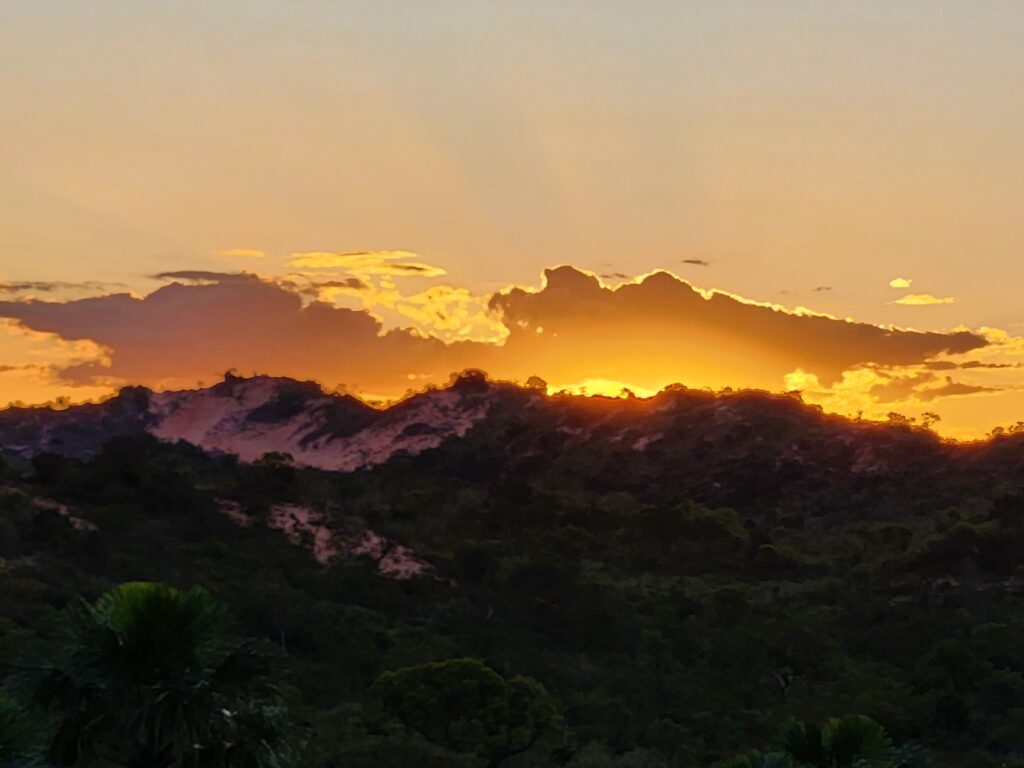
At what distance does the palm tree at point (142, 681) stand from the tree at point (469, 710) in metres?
33.2

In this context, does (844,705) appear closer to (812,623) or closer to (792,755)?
(812,623)

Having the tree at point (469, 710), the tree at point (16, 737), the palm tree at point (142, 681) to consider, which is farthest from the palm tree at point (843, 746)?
the tree at point (469, 710)

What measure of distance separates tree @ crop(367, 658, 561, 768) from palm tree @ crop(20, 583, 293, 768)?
33227 millimetres

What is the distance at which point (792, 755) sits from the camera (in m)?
26.4

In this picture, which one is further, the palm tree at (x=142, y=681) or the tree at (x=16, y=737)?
the palm tree at (x=142, y=681)

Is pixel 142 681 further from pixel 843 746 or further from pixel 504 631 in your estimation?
pixel 504 631

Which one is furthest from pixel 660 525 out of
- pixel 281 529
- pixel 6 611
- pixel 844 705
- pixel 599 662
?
pixel 6 611

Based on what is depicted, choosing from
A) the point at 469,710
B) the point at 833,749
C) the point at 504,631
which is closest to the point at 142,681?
the point at 833,749

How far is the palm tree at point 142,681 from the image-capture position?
786 inches

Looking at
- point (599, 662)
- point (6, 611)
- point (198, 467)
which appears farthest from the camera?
point (198, 467)

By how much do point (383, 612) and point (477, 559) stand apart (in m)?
16.6

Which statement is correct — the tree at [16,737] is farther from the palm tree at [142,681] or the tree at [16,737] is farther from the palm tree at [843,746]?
the palm tree at [843,746]

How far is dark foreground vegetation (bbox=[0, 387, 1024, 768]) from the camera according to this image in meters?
20.3

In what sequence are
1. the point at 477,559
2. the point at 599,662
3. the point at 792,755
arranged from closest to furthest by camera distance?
the point at 792,755
the point at 599,662
the point at 477,559
